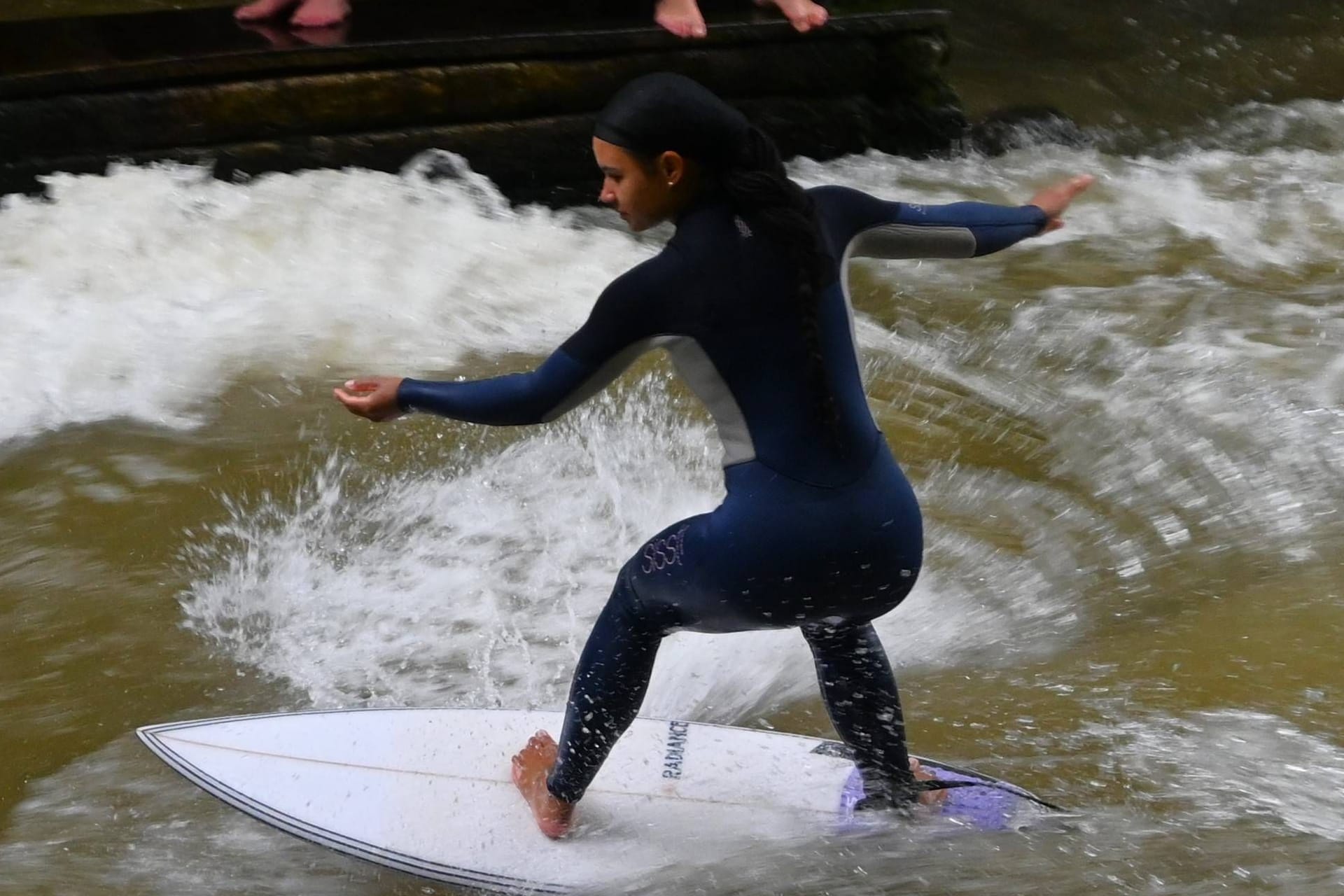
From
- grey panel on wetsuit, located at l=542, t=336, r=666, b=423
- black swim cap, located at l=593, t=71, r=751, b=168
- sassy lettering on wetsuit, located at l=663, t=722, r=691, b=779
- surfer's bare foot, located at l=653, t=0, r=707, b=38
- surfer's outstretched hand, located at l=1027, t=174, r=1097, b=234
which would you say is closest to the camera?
black swim cap, located at l=593, t=71, r=751, b=168

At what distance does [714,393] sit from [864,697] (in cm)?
64

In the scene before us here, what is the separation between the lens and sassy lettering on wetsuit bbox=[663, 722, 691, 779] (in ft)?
8.71

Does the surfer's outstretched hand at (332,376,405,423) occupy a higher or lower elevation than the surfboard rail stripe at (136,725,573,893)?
higher

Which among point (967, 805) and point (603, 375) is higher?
point (603, 375)

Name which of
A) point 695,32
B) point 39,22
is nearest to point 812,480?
point 695,32

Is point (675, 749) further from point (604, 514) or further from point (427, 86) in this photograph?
point (427, 86)

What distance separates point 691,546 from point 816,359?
0.35 metres

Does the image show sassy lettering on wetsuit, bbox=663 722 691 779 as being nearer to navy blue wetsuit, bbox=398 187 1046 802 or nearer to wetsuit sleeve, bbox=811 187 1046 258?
navy blue wetsuit, bbox=398 187 1046 802

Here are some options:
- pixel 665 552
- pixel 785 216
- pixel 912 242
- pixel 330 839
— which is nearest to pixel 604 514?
pixel 330 839

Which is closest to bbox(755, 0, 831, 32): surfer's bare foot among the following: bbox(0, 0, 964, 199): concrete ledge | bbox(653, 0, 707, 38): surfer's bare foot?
bbox(0, 0, 964, 199): concrete ledge

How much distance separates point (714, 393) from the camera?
195cm

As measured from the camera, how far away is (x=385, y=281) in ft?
16.3

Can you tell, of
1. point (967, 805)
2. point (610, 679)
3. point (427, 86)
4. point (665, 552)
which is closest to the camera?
point (665, 552)

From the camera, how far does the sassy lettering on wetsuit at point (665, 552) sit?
2.05 metres
